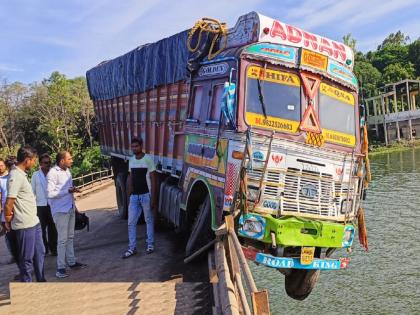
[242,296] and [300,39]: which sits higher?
[300,39]

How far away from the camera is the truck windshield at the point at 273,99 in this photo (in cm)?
626

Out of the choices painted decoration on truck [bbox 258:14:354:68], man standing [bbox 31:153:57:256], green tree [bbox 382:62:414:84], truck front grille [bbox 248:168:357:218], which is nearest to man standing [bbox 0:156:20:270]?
man standing [bbox 31:153:57:256]

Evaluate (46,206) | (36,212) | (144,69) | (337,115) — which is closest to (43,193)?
(46,206)

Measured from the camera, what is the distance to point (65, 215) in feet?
23.5

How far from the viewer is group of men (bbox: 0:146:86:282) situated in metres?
5.84

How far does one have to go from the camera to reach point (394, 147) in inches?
1806

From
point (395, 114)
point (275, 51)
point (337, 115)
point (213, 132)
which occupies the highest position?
point (395, 114)

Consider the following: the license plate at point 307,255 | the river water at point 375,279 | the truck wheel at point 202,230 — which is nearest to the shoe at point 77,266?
the truck wheel at point 202,230

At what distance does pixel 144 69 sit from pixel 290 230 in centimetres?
600

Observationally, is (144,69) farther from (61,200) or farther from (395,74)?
(395,74)

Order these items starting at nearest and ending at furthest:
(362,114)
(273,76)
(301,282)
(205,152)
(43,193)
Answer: (273,76), (205,152), (362,114), (301,282), (43,193)

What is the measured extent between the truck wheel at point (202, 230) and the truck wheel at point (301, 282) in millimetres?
1585

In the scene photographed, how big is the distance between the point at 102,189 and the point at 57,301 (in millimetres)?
20218

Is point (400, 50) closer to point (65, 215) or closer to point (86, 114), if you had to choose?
point (86, 114)
